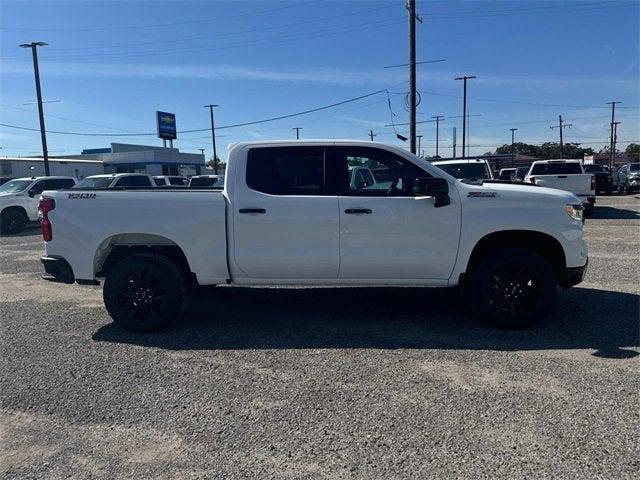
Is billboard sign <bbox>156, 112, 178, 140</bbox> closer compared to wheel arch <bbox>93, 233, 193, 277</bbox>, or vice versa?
wheel arch <bbox>93, 233, 193, 277</bbox>

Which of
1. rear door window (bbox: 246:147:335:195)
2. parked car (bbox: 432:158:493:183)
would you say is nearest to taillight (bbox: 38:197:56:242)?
rear door window (bbox: 246:147:335:195)

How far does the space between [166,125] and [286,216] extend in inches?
2726

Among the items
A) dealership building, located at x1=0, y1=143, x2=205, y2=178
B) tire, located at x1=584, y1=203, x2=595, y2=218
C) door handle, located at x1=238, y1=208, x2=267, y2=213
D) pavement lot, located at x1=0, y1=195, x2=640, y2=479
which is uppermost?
dealership building, located at x1=0, y1=143, x2=205, y2=178

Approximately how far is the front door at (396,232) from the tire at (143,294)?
1.77 metres

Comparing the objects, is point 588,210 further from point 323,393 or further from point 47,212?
point 47,212

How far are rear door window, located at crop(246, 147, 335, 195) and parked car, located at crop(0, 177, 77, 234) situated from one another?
1340cm

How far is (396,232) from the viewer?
17.1 ft

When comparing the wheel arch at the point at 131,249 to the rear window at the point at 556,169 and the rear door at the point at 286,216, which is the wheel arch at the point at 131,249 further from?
the rear window at the point at 556,169

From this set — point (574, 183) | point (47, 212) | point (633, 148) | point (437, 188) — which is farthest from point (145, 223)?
point (633, 148)

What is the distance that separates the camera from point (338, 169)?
17.5 feet

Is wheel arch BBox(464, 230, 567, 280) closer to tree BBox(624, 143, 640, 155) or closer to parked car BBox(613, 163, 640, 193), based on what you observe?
parked car BBox(613, 163, 640, 193)

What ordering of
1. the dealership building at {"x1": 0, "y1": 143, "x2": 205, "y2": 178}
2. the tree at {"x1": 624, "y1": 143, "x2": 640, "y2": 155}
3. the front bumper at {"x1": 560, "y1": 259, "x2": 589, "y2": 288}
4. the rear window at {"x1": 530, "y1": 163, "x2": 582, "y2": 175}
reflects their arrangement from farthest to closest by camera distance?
the tree at {"x1": 624, "y1": 143, "x2": 640, "y2": 155}
the dealership building at {"x1": 0, "y1": 143, "x2": 205, "y2": 178}
the rear window at {"x1": 530, "y1": 163, "x2": 582, "y2": 175}
the front bumper at {"x1": 560, "y1": 259, "x2": 589, "y2": 288}

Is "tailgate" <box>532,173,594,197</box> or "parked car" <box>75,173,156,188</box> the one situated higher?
"parked car" <box>75,173,156,188</box>

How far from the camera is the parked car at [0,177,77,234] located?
16.0 metres
